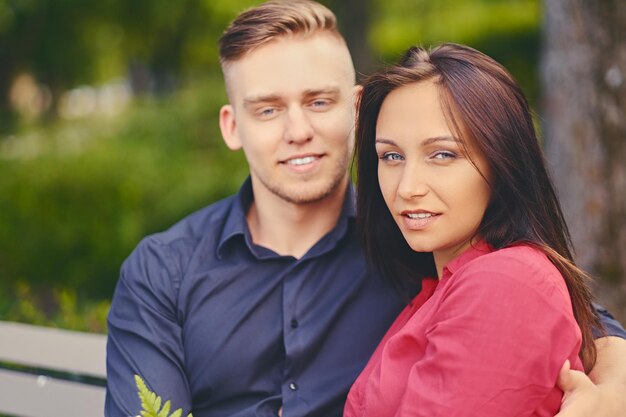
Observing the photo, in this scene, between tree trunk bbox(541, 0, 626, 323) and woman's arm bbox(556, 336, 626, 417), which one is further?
tree trunk bbox(541, 0, 626, 323)

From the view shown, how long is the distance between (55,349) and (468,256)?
207 cm

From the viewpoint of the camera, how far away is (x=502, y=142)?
235 centimetres

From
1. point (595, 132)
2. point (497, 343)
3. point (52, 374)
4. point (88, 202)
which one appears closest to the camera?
point (497, 343)

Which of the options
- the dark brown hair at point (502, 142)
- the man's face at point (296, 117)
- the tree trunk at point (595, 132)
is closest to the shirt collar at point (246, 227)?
the man's face at point (296, 117)

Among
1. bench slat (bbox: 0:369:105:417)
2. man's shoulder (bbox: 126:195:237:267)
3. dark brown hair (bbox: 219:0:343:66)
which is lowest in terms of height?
bench slat (bbox: 0:369:105:417)

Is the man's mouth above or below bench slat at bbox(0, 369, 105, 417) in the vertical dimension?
above

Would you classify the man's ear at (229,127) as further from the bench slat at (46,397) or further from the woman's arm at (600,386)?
the woman's arm at (600,386)

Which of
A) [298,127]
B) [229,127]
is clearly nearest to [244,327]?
[298,127]

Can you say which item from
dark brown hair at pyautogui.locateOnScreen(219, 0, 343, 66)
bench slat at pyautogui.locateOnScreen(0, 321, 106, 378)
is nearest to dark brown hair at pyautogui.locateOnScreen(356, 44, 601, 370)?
dark brown hair at pyautogui.locateOnScreen(219, 0, 343, 66)

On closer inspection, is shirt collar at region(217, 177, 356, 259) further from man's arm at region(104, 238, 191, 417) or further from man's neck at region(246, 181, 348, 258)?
man's arm at region(104, 238, 191, 417)

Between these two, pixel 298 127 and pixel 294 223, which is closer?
pixel 298 127

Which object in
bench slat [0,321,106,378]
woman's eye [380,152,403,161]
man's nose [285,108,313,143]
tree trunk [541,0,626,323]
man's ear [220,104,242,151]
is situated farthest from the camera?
tree trunk [541,0,626,323]

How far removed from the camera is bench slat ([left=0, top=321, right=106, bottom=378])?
12.1 feet

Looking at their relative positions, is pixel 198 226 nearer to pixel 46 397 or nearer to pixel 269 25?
pixel 269 25
